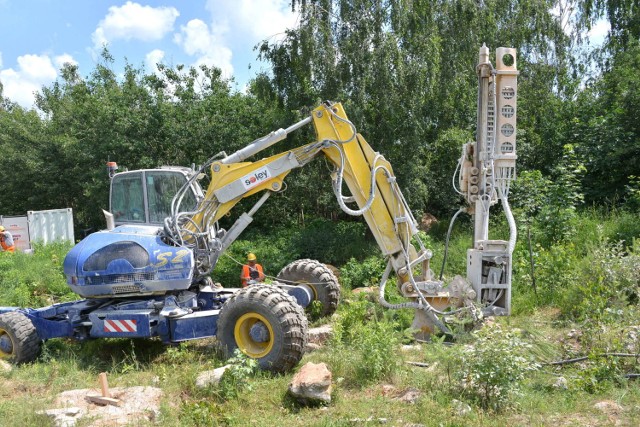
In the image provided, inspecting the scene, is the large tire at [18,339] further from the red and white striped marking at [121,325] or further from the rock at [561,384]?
the rock at [561,384]

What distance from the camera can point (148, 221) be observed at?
8.24 metres

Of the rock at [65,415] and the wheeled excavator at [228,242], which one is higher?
the wheeled excavator at [228,242]

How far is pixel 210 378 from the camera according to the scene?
20.2 ft

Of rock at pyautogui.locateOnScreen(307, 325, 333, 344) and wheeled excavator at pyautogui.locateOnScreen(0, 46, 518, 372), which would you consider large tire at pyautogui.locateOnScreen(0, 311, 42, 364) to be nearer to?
wheeled excavator at pyautogui.locateOnScreen(0, 46, 518, 372)

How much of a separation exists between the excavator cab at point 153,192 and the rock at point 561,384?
505 cm

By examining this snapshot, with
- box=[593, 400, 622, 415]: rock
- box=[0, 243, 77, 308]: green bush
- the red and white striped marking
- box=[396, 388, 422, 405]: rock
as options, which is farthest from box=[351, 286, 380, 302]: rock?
box=[0, 243, 77, 308]: green bush

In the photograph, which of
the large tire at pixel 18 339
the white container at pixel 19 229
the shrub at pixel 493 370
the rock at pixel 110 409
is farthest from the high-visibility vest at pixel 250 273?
the white container at pixel 19 229

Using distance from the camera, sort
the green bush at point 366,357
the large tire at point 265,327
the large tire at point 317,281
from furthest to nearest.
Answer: the large tire at point 317,281 < the large tire at point 265,327 < the green bush at point 366,357

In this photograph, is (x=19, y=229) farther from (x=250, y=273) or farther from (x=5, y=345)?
(x=5, y=345)

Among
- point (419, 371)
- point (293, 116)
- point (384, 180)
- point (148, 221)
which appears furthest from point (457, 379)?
point (293, 116)

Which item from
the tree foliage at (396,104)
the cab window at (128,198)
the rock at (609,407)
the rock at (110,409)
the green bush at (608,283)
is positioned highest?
the tree foliage at (396,104)

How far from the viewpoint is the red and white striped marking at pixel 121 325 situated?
24.0 ft

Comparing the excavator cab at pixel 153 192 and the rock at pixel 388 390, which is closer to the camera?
the rock at pixel 388 390

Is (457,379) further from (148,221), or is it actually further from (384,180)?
(148,221)
